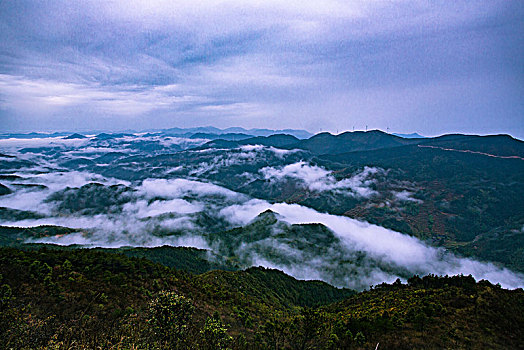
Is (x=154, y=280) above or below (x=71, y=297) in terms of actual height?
below

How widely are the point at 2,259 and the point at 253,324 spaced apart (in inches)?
2735

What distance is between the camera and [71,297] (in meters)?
54.0

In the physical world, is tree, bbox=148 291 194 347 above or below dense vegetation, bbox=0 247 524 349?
above

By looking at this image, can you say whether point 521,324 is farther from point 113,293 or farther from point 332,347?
point 113,293

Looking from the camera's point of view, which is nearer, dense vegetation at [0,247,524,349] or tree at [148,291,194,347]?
dense vegetation at [0,247,524,349]

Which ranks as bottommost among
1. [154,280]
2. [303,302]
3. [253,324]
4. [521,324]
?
[303,302]

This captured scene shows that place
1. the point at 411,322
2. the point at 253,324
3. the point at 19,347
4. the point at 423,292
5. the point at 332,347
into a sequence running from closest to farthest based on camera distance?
the point at 19,347 → the point at 332,347 → the point at 411,322 → the point at 253,324 → the point at 423,292

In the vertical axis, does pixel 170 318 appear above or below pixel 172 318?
above

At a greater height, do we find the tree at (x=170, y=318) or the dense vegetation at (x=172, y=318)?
the tree at (x=170, y=318)

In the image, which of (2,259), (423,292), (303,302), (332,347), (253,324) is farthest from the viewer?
(303,302)

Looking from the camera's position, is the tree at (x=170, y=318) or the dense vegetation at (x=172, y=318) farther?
the tree at (x=170, y=318)

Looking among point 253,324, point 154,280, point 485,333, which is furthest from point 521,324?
point 154,280

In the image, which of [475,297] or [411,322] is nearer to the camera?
[411,322]

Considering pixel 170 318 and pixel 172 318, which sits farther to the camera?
pixel 172 318
